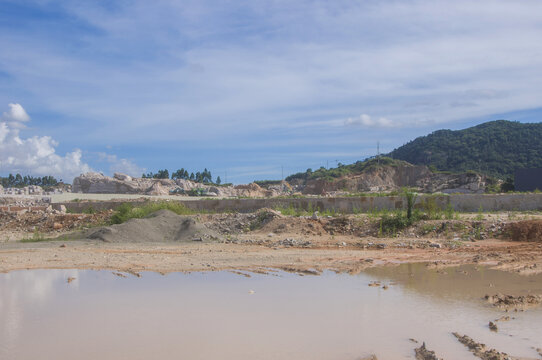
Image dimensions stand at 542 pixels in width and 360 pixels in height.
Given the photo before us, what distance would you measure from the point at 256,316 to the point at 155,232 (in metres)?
10.1

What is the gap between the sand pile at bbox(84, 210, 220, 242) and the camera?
587 inches

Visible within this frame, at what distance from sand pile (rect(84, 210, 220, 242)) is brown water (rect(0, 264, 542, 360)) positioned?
5992 millimetres

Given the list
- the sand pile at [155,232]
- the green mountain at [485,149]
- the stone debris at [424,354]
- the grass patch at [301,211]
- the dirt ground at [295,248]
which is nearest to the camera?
the stone debris at [424,354]

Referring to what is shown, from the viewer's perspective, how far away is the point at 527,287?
7.52 meters

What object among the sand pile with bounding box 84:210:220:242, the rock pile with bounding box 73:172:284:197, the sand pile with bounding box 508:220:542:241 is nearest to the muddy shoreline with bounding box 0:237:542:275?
the sand pile with bounding box 508:220:542:241

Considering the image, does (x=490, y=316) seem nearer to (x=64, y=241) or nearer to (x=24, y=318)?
(x=24, y=318)

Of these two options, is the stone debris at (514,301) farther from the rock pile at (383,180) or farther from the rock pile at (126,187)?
the rock pile at (383,180)

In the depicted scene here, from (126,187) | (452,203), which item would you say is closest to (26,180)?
(126,187)

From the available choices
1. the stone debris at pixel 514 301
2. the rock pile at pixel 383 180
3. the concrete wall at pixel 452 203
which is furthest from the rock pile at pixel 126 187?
the stone debris at pixel 514 301

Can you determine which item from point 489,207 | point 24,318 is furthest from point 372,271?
point 489,207

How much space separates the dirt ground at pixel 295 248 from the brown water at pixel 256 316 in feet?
4.00

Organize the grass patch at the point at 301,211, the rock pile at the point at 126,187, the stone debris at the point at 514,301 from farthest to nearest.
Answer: the rock pile at the point at 126,187 < the grass patch at the point at 301,211 < the stone debris at the point at 514,301

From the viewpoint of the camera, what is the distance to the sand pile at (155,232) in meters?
14.9

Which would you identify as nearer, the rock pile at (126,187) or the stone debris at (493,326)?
the stone debris at (493,326)
